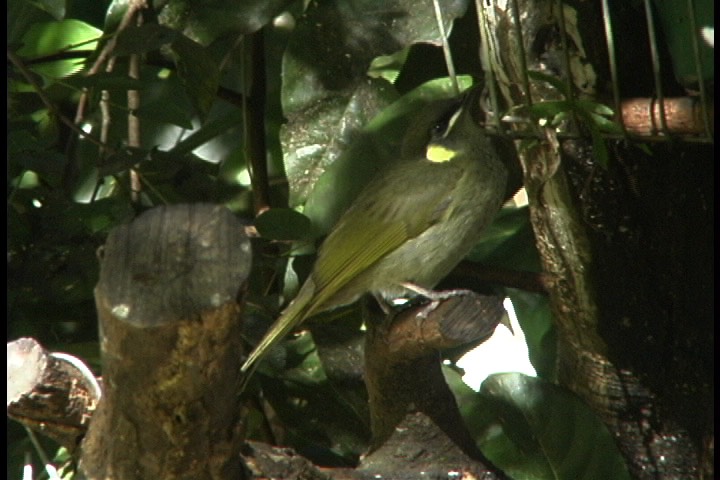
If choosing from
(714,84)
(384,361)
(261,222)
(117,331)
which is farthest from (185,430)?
(714,84)

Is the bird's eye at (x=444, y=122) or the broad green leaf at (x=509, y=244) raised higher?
the bird's eye at (x=444, y=122)

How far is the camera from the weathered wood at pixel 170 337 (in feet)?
5.33

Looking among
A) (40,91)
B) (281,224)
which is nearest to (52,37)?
(40,91)

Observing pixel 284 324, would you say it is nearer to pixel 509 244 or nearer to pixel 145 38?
pixel 145 38

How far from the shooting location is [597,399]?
2906mm

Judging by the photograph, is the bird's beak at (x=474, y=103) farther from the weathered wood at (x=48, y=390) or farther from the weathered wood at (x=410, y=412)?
the weathered wood at (x=48, y=390)

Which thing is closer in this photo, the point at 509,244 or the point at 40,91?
the point at 40,91

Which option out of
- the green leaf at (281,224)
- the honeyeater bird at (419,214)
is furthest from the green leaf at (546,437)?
the green leaf at (281,224)

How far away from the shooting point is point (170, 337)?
164 centimetres

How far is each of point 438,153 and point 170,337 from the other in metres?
1.63

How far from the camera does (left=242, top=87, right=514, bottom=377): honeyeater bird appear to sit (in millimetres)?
2959

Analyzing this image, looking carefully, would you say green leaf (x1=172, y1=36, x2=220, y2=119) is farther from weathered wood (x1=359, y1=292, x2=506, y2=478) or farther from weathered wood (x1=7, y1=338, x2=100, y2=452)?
weathered wood (x1=7, y1=338, x2=100, y2=452)

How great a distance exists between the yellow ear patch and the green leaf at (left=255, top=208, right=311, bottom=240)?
464 mm

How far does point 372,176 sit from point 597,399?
0.80 m
